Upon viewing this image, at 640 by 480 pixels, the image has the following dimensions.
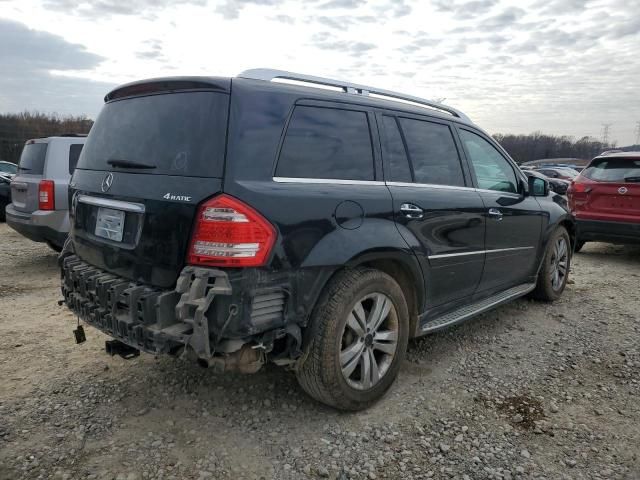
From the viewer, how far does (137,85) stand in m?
2.94

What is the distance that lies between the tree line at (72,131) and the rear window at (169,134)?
24.6 meters

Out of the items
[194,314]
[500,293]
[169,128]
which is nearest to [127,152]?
[169,128]

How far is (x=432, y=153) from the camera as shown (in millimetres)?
3590

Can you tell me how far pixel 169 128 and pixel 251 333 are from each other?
1.19 m

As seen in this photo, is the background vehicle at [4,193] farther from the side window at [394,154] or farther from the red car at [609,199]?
the red car at [609,199]

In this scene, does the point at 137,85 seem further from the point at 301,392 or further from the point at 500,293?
the point at 500,293

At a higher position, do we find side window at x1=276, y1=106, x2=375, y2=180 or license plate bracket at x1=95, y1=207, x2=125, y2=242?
side window at x1=276, y1=106, x2=375, y2=180

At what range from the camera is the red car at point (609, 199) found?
23.7ft

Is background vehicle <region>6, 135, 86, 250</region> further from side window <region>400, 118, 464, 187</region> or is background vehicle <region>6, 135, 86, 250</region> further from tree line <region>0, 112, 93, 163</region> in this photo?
tree line <region>0, 112, 93, 163</region>

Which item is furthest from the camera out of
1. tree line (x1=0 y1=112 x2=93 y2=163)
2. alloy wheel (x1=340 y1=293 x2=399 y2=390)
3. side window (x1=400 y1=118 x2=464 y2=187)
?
tree line (x1=0 y1=112 x2=93 y2=163)

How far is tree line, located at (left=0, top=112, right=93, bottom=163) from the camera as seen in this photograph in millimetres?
37969

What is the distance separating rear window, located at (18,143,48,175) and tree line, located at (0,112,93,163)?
30.9 metres

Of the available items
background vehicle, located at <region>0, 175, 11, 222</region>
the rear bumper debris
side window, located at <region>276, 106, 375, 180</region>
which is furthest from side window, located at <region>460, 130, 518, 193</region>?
background vehicle, located at <region>0, 175, 11, 222</region>

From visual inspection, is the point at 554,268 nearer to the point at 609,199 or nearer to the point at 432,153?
the point at 432,153
